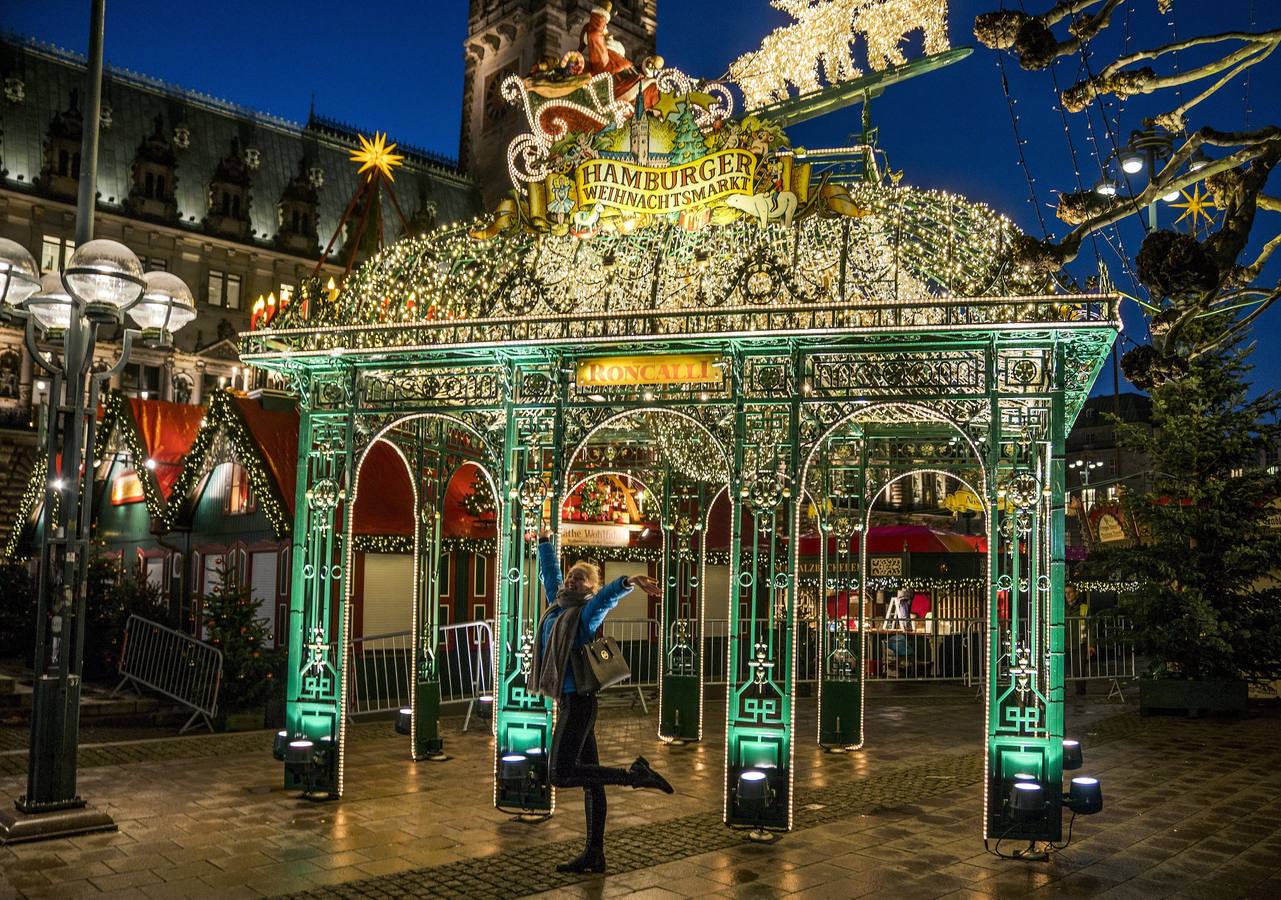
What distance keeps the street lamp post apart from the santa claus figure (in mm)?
5355

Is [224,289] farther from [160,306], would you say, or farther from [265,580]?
[160,306]

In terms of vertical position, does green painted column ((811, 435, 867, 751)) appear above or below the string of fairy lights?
below

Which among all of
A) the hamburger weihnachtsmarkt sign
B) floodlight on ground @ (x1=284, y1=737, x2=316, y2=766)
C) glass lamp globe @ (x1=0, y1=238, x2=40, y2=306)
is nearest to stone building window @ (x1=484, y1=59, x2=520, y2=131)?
the hamburger weihnachtsmarkt sign

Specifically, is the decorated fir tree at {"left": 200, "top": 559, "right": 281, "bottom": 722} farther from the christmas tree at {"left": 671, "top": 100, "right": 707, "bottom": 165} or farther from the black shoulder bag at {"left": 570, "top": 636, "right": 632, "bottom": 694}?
the christmas tree at {"left": 671, "top": 100, "right": 707, "bottom": 165}

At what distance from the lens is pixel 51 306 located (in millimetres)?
10070

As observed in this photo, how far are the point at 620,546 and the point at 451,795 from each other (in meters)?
13.0

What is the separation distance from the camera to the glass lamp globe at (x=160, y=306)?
10031 mm

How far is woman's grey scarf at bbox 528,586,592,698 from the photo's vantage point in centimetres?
845

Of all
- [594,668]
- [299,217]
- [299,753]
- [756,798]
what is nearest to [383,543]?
[299,753]

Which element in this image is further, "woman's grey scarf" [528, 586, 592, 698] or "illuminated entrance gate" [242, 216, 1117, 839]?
"illuminated entrance gate" [242, 216, 1117, 839]

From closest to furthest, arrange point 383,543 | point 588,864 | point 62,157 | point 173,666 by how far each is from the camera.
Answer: point 588,864 → point 173,666 → point 383,543 → point 62,157

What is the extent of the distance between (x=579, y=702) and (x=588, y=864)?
117 cm

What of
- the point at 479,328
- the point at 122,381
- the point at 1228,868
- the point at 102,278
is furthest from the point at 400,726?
the point at 122,381

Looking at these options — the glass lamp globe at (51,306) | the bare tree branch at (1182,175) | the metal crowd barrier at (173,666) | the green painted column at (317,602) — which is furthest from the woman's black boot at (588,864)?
the metal crowd barrier at (173,666)
